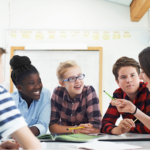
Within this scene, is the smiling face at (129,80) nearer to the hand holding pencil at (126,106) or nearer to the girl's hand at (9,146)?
the hand holding pencil at (126,106)

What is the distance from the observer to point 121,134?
4.22 ft

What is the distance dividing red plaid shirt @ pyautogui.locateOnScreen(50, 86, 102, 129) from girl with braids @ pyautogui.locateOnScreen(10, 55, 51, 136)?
119mm

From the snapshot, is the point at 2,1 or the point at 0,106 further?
the point at 2,1

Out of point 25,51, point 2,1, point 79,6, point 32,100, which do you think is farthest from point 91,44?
point 32,100

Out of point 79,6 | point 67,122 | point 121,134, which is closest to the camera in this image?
point 121,134

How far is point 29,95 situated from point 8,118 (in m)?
0.82

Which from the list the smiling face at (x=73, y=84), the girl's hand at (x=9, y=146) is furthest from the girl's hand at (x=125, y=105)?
the girl's hand at (x=9, y=146)

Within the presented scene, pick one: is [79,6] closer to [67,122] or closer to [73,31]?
[73,31]

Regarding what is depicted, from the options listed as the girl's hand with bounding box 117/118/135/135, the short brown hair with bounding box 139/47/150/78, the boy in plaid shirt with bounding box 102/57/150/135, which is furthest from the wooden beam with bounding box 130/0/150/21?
the girl's hand with bounding box 117/118/135/135

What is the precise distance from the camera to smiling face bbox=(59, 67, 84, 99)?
151cm

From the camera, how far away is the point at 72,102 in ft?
5.08

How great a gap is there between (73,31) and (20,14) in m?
0.97

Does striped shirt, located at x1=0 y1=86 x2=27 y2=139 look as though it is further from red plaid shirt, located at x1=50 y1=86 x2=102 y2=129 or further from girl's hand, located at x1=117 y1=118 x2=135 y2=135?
red plaid shirt, located at x1=50 y1=86 x2=102 y2=129

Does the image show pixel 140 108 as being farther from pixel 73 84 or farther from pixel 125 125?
pixel 73 84
